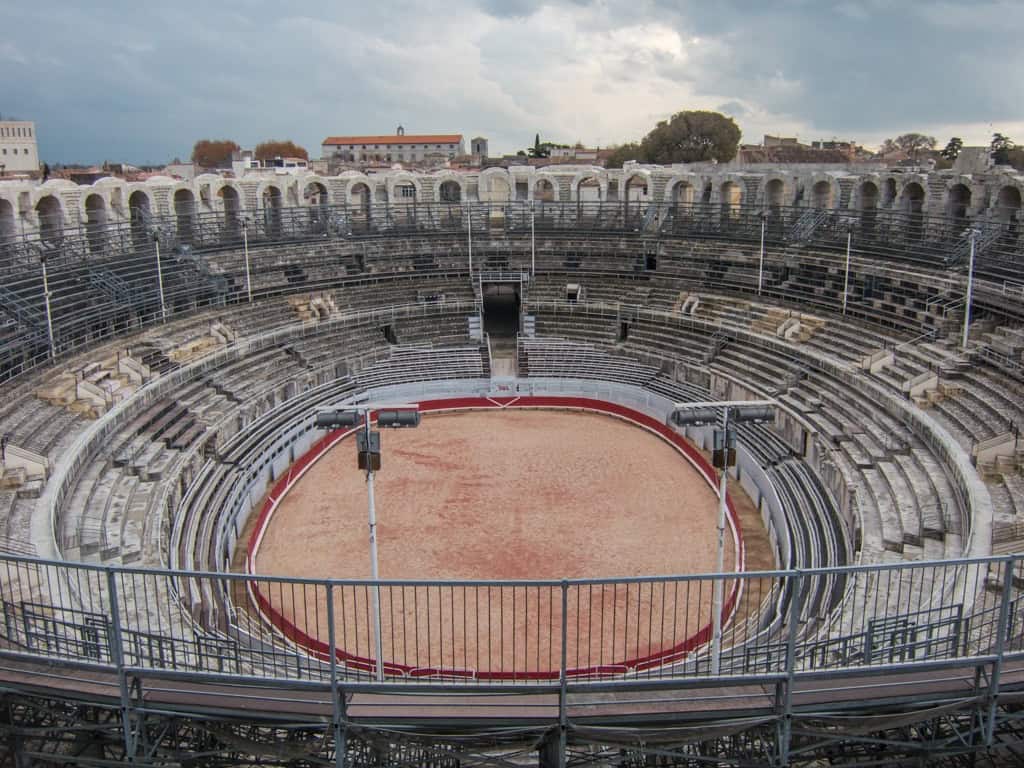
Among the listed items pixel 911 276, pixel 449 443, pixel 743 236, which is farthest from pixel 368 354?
pixel 911 276

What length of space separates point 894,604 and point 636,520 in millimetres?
9427

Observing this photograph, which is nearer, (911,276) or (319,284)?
(911,276)

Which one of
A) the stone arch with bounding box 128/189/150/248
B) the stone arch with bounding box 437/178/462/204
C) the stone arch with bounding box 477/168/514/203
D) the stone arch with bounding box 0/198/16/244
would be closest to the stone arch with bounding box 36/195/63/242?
the stone arch with bounding box 0/198/16/244

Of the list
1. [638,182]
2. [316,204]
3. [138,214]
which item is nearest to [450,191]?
[316,204]

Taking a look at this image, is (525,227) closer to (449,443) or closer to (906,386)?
(449,443)

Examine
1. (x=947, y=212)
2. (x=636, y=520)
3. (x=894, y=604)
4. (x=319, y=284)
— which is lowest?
(x=636, y=520)

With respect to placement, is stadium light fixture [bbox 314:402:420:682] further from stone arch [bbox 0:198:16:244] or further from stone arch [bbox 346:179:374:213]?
stone arch [bbox 346:179:374:213]

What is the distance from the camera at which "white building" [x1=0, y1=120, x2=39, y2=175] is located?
6056 centimetres

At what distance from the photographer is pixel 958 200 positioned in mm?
37969

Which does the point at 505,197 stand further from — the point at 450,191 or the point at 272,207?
the point at 272,207

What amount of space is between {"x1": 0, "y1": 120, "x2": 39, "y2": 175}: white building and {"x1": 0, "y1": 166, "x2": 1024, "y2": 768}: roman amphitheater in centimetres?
2355

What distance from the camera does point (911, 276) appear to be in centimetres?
3259

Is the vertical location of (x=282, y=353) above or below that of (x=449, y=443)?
above

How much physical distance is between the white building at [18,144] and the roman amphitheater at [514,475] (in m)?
23.6
